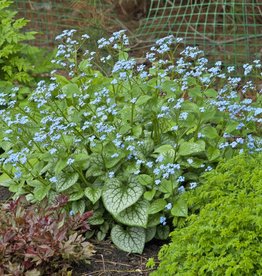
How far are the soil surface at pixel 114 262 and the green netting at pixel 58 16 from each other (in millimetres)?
3657

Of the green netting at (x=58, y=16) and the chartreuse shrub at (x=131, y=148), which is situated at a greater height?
the chartreuse shrub at (x=131, y=148)

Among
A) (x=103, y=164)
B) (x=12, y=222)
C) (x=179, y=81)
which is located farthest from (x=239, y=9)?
(x=12, y=222)

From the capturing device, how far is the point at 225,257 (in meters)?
3.49

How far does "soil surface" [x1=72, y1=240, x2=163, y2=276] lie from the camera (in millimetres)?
4316

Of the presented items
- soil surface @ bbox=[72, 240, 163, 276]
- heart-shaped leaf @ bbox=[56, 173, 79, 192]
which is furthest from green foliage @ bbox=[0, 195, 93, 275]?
heart-shaped leaf @ bbox=[56, 173, 79, 192]

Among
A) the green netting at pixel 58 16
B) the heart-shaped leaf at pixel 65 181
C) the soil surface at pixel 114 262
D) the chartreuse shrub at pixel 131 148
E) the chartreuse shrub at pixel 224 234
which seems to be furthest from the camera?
the green netting at pixel 58 16

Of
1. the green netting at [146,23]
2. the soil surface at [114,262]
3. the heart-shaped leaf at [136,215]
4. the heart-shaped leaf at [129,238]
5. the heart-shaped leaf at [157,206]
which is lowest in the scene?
the green netting at [146,23]

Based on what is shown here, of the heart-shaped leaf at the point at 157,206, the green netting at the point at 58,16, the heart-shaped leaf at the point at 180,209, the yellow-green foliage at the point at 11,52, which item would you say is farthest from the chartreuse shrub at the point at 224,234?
the green netting at the point at 58,16

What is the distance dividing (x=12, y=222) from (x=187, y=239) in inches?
45.3

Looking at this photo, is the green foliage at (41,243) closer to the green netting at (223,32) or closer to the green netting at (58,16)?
the green netting at (223,32)

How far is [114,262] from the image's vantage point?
4.41 m

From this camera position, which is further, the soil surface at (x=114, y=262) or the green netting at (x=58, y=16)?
the green netting at (x=58, y=16)

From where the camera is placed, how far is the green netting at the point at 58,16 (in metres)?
7.95

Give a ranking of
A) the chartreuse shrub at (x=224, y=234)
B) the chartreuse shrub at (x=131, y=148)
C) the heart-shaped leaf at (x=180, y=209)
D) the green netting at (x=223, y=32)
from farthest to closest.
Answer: the green netting at (x=223, y=32) → the chartreuse shrub at (x=131, y=148) → the heart-shaped leaf at (x=180, y=209) → the chartreuse shrub at (x=224, y=234)
